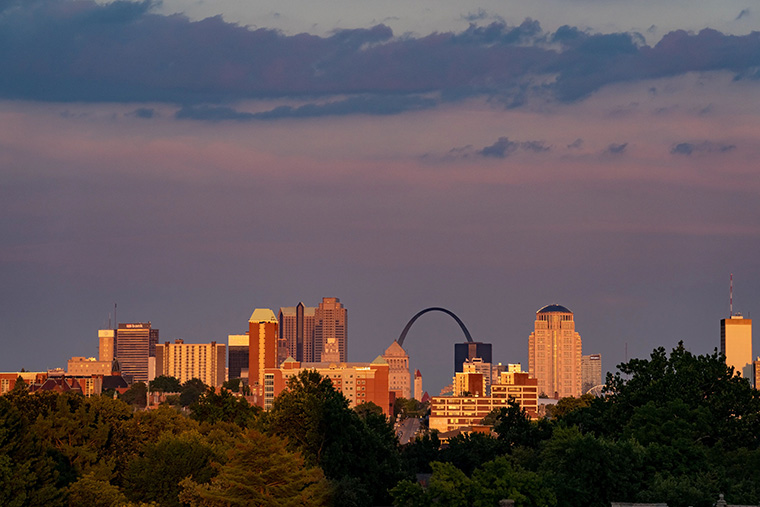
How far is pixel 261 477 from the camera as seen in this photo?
6462 cm

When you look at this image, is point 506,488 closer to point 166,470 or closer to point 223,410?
point 166,470

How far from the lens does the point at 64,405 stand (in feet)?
291

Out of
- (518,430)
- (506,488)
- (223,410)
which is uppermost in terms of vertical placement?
(223,410)

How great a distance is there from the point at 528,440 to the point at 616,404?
29.2 feet

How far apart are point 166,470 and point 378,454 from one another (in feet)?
47.1

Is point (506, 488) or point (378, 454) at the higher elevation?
point (378, 454)

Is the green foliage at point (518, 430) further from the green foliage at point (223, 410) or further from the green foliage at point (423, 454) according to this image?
the green foliage at point (223, 410)

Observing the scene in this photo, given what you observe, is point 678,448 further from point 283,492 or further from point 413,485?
point 283,492

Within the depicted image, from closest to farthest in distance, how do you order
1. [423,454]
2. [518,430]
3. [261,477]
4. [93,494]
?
1. [261,477]
2. [93,494]
3. [518,430]
4. [423,454]

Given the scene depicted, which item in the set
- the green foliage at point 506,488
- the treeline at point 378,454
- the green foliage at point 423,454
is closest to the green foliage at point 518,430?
the treeline at point 378,454

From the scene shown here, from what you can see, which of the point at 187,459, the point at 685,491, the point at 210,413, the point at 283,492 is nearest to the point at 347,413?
the point at 187,459

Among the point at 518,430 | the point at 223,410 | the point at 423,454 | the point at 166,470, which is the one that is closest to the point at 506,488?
the point at 166,470

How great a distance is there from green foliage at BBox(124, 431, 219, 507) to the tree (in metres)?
13.0

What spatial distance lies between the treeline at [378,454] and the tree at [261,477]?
0.26 feet
